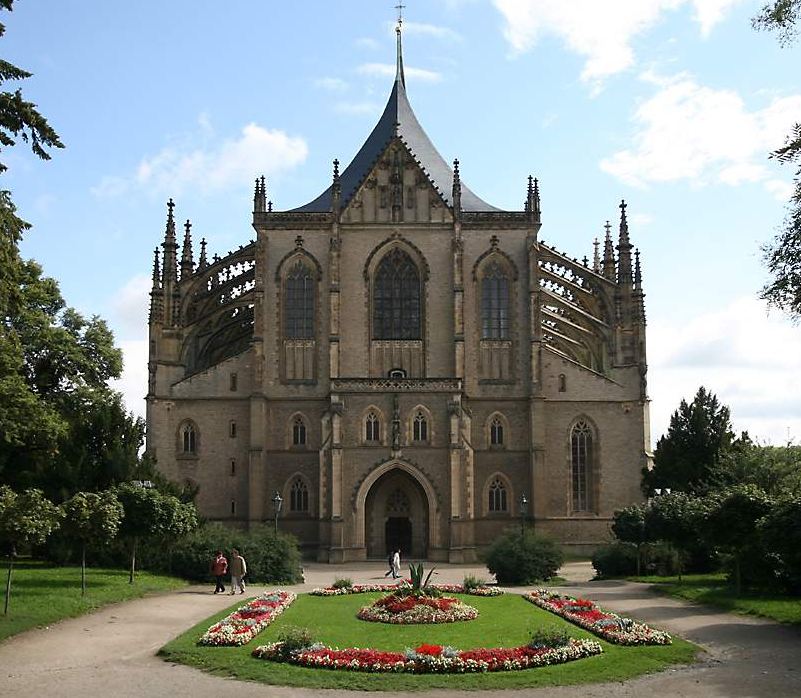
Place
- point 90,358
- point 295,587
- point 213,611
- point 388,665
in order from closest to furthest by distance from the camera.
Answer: point 388,665
point 213,611
point 295,587
point 90,358

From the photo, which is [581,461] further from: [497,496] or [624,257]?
[624,257]

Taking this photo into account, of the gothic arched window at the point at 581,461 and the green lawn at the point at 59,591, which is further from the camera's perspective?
the gothic arched window at the point at 581,461

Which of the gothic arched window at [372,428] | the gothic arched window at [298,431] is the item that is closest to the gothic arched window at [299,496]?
the gothic arched window at [298,431]

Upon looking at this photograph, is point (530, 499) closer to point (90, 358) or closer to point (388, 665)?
point (90, 358)

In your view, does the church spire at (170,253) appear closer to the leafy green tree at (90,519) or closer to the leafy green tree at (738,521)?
the leafy green tree at (90,519)

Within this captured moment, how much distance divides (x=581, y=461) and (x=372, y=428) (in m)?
12.6

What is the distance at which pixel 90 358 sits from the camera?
165ft

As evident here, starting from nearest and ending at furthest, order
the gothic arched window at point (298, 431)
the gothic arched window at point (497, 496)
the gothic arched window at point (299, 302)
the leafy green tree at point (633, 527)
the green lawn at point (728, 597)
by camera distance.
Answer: the green lawn at point (728, 597), the leafy green tree at point (633, 527), the gothic arched window at point (497, 496), the gothic arched window at point (298, 431), the gothic arched window at point (299, 302)

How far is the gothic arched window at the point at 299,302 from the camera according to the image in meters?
55.9

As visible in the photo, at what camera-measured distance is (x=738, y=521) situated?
2911 cm

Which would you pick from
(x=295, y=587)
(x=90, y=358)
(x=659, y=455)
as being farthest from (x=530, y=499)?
(x=90, y=358)

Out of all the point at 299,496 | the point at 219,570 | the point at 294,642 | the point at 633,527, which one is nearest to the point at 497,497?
the point at 299,496

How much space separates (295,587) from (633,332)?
3012cm

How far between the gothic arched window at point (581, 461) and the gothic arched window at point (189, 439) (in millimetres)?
21655
